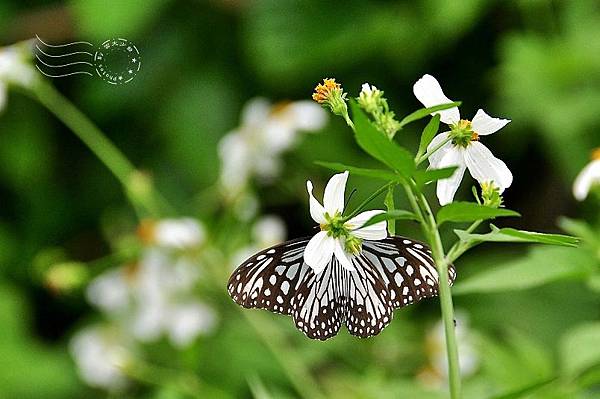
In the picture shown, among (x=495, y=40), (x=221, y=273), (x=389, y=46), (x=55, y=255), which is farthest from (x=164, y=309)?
(x=495, y=40)

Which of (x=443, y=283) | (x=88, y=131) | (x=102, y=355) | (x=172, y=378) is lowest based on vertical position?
(x=443, y=283)

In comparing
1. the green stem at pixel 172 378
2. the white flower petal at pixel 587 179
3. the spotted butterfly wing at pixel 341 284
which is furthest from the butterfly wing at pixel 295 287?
the green stem at pixel 172 378

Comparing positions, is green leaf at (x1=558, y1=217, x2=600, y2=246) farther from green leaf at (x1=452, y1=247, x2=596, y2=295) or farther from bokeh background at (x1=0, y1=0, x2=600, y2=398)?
bokeh background at (x1=0, y1=0, x2=600, y2=398)

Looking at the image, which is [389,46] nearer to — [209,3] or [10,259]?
[209,3]

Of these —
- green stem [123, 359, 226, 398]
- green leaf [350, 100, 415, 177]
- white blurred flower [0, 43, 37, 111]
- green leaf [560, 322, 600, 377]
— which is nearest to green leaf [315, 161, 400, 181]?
green leaf [350, 100, 415, 177]

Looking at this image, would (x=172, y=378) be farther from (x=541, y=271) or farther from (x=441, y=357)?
(x=541, y=271)

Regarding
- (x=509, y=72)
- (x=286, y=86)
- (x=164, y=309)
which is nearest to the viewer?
(x=164, y=309)

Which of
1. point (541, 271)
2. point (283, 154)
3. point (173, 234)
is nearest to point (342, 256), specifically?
point (541, 271)
